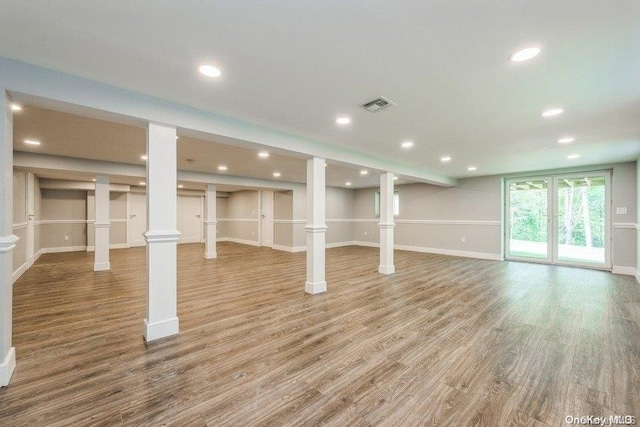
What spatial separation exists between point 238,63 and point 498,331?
11.5 feet

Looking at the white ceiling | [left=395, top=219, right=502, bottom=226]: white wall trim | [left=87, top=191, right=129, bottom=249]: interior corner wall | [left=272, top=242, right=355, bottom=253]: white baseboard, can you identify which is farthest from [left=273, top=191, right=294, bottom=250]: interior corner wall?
→ the white ceiling

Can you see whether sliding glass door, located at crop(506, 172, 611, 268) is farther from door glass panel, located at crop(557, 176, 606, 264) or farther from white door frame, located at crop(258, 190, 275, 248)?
white door frame, located at crop(258, 190, 275, 248)

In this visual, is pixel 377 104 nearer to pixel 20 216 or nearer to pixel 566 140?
pixel 566 140

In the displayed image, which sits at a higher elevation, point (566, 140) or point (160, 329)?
point (566, 140)

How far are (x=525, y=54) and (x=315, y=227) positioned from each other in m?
3.04

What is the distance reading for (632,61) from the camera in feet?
6.07

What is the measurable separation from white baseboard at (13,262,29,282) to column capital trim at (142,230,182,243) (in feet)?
14.8

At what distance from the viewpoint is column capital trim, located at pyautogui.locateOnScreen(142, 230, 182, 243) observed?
2514mm

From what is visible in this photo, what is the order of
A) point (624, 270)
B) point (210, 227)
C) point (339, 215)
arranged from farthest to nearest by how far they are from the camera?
point (339, 215)
point (210, 227)
point (624, 270)

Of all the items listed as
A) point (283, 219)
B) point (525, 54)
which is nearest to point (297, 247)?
point (283, 219)

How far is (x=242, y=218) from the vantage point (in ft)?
35.8

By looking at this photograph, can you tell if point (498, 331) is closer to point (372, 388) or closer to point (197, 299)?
point (372, 388)

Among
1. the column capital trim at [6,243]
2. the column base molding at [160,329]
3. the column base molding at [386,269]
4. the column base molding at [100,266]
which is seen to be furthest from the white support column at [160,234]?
the column base molding at [100,266]

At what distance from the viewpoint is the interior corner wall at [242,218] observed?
10305 millimetres
